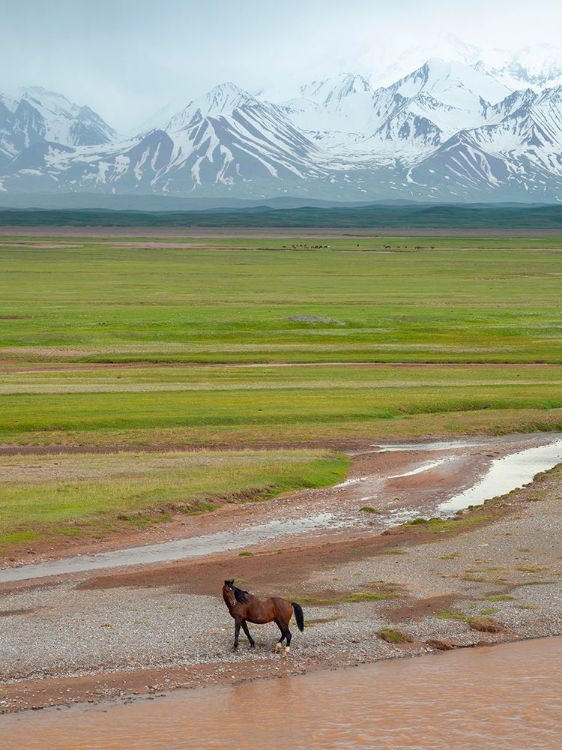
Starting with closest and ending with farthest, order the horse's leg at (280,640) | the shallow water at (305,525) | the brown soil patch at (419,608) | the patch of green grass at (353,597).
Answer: the horse's leg at (280,640)
the brown soil patch at (419,608)
the patch of green grass at (353,597)
the shallow water at (305,525)

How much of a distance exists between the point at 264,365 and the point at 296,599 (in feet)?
158

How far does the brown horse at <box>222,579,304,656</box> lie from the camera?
20609 mm

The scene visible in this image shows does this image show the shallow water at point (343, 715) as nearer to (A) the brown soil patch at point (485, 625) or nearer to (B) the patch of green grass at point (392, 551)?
(A) the brown soil patch at point (485, 625)

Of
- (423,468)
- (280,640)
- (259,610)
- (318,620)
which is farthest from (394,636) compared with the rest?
(423,468)

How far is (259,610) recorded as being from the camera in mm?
20781

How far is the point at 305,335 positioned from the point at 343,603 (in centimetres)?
6376

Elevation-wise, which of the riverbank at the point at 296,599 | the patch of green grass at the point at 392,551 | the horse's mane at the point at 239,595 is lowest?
the patch of green grass at the point at 392,551

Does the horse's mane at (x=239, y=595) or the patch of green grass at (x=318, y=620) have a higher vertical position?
the horse's mane at (x=239, y=595)

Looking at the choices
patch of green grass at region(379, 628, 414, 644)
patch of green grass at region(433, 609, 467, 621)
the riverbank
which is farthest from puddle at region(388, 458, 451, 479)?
patch of green grass at region(379, 628, 414, 644)

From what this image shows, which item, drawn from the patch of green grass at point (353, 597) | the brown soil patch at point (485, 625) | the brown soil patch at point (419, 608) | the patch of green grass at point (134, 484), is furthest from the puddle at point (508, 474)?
the brown soil patch at point (485, 625)

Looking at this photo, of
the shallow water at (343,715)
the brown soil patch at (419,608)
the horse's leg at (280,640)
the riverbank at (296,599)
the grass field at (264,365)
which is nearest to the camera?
the shallow water at (343,715)

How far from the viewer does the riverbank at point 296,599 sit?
20297mm

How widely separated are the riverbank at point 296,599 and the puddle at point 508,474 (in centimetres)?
196

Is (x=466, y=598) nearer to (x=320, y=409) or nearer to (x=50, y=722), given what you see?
(x=50, y=722)
